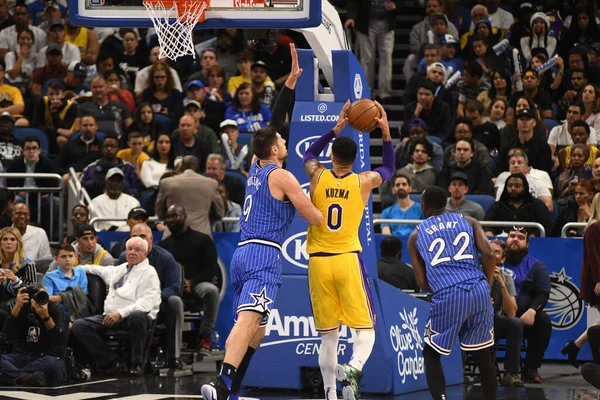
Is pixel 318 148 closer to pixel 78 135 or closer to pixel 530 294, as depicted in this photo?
pixel 530 294

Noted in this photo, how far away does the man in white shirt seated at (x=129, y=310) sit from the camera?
43.0ft

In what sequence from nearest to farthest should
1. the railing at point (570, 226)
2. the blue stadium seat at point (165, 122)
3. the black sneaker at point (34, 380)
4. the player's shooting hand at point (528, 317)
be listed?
1. the black sneaker at point (34, 380)
2. the player's shooting hand at point (528, 317)
3. the railing at point (570, 226)
4. the blue stadium seat at point (165, 122)

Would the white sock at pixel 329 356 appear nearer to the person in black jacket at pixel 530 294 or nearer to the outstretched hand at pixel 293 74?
the outstretched hand at pixel 293 74

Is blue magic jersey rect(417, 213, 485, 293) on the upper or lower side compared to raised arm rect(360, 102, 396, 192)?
lower

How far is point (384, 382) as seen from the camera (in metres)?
11.1

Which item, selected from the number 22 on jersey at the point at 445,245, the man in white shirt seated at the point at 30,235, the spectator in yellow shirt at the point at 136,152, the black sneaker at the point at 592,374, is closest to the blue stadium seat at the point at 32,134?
the spectator in yellow shirt at the point at 136,152

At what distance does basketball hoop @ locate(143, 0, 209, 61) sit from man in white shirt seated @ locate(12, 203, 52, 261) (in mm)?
4528

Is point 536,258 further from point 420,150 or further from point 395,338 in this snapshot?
point 395,338

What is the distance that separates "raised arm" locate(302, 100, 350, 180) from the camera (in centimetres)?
1026

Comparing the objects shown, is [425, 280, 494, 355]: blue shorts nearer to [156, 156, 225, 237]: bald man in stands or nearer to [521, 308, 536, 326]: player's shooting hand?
[521, 308, 536, 326]: player's shooting hand

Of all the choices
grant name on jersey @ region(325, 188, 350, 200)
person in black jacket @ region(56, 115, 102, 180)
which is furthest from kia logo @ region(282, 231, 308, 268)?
person in black jacket @ region(56, 115, 102, 180)

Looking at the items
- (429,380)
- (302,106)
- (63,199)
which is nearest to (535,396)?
(429,380)

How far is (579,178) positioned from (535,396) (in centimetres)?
496

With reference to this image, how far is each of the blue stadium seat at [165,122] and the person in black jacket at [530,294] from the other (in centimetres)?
672
